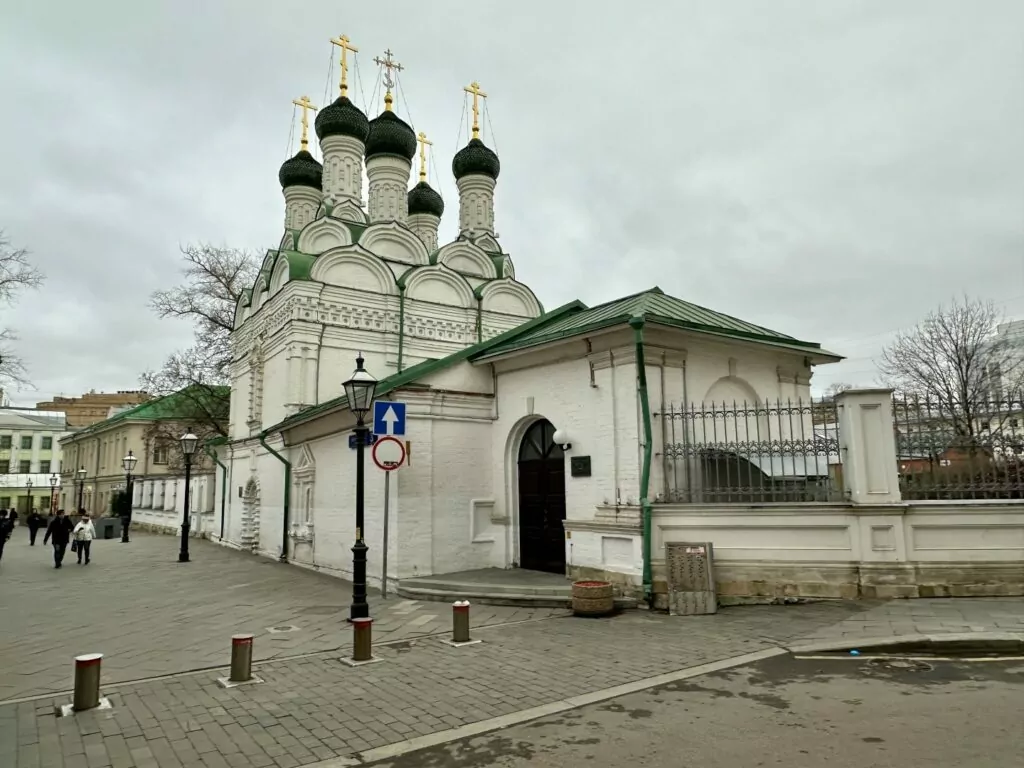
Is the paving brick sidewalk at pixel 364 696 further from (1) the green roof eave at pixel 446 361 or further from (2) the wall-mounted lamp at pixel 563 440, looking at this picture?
(1) the green roof eave at pixel 446 361

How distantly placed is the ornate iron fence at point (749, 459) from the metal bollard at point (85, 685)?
7189 mm

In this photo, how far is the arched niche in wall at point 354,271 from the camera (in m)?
19.7

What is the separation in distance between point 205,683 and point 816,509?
7591 millimetres

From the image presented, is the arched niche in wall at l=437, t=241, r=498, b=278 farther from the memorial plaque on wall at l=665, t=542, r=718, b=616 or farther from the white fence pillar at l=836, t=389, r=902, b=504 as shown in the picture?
the white fence pillar at l=836, t=389, r=902, b=504

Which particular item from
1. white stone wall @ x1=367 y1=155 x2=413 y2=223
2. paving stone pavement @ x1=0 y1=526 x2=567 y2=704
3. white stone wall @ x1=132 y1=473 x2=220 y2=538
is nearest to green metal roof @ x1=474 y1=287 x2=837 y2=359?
paving stone pavement @ x1=0 y1=526 x2=567 y2=704

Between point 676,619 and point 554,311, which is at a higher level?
point 554,311

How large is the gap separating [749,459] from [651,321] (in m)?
2.39

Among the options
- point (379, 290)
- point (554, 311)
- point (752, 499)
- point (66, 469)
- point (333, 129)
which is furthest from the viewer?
point (66, 469)

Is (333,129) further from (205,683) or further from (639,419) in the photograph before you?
(205,683)

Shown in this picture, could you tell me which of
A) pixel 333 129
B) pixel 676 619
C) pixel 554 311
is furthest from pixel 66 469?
pixel 676 619

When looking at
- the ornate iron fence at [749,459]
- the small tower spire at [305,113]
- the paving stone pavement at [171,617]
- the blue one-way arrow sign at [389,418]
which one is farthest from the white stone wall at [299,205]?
the ornate iron fence at [749,459]

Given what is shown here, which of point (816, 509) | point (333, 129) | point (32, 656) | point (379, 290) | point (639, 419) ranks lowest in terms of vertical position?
point (32, 656)

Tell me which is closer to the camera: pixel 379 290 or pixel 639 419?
pixel 639 419

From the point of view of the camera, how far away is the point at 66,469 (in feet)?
207
